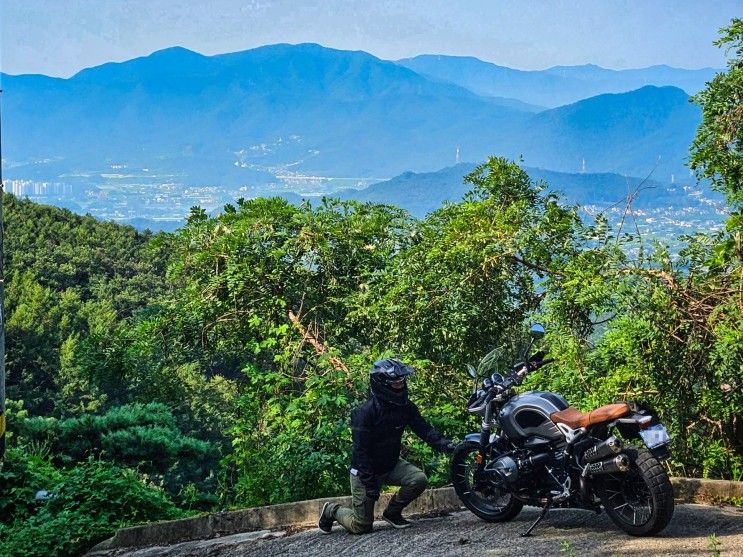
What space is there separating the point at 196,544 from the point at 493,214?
22.0ft

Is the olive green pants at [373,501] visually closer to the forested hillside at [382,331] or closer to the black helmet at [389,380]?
the black helmet at [389,380]

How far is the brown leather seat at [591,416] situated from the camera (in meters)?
5.98

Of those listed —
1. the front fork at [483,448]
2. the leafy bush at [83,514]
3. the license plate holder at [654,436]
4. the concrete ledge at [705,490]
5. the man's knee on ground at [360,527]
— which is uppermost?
the license plate holder at [654,436]

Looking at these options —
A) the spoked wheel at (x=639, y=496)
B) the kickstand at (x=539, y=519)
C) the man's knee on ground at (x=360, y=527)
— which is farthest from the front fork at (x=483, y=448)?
the spoked wheel at (x=639, y=496)

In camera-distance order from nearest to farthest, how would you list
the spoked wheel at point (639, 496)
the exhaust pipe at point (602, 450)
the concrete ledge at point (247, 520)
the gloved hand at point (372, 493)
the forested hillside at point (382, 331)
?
the spoked wheel at point (639, 496), the exhaust pipe at point (602, 450), the gloved hand at point (372, 493), the concrete ledge at point (247, 520), the forested hillside at point (382, 331)

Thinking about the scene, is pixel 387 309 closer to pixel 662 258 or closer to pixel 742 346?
pixel 662 258

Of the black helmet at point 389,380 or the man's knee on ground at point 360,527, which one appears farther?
the man's knee on ground at point 360,527

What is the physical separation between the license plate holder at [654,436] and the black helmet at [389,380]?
1623 mm

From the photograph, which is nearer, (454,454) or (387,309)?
(454,454)

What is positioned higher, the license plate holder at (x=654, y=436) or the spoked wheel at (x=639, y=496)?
the license plate holder at (x=654, y=436)

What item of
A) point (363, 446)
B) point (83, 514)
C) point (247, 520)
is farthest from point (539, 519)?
point (83, 514)

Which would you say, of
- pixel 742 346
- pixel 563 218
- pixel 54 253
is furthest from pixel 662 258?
pixel 54 253

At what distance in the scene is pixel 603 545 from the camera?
5.81 m

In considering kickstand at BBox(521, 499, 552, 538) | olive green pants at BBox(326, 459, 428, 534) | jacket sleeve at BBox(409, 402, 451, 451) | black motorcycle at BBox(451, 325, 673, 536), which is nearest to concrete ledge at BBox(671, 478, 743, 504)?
black motorcycle at BBox(451, 325, 673, 536)
